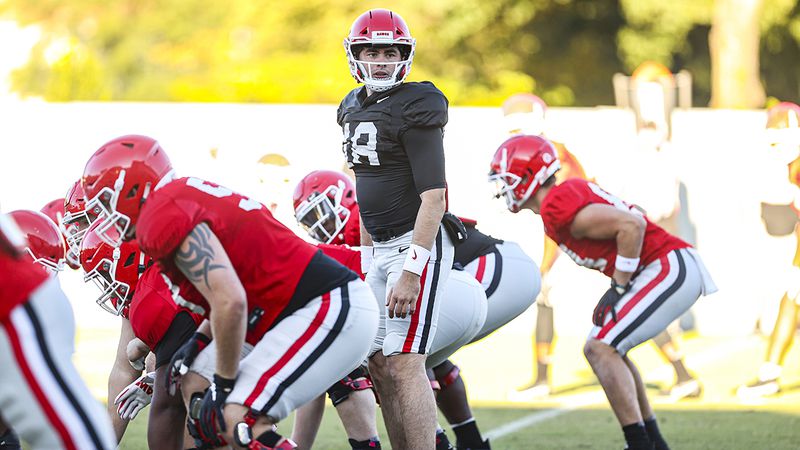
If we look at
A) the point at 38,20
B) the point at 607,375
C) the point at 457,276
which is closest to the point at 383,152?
the point at 457,276

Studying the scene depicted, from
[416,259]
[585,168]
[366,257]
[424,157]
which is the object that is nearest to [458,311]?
[416,259]

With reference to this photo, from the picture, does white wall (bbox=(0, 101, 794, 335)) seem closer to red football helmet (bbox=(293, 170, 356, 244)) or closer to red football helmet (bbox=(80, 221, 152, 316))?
red football helmet (bbox=(293, 170, 356, 244))

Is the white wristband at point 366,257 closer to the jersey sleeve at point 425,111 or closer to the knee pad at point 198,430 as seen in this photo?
the jersey sleeve at point 425,111

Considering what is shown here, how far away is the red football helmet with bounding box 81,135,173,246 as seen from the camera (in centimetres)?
414

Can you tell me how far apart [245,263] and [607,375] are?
2564mm

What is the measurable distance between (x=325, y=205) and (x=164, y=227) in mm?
2247

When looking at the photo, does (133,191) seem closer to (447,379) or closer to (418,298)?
(418,298)

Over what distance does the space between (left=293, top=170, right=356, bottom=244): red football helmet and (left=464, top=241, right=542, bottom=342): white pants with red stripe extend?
654 millimetres

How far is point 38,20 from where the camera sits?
158 feet

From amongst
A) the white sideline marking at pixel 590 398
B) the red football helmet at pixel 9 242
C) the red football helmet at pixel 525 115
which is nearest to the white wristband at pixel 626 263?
the white sideline marking at pixel 590 398

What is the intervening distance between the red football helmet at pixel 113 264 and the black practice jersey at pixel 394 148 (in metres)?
0.97

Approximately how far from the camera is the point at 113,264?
5.14 meters

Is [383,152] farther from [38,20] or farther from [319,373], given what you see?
[38,20]

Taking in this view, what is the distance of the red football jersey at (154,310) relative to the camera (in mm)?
4719
